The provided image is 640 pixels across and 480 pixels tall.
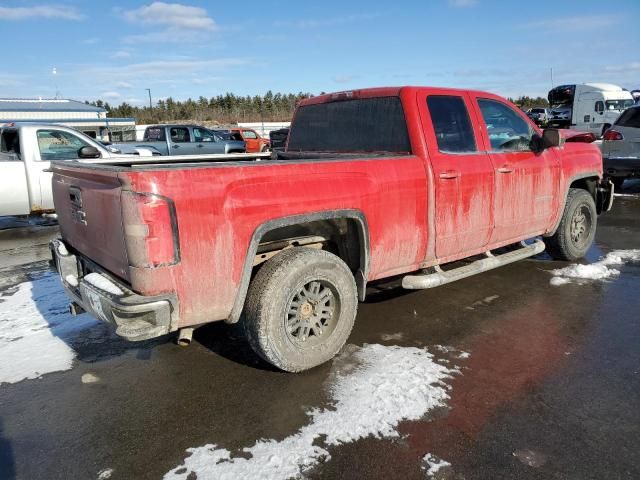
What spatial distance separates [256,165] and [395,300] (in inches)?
96.4

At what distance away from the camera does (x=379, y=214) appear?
3580 millimetres

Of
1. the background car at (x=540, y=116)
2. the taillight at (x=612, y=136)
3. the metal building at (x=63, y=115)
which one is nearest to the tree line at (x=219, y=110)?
the metal building at (x=63, y=115)

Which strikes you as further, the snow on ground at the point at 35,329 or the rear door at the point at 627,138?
the rear door at the point at 627,138

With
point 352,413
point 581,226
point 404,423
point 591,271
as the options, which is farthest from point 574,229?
point 352,413

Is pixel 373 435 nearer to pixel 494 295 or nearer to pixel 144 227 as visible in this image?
pixel 144 227

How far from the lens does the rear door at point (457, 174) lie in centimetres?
400

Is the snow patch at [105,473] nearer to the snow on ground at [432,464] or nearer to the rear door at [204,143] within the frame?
the snow on ground at [432,464]

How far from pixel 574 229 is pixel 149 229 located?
5.05 m

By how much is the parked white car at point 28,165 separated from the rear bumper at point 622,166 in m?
9.76

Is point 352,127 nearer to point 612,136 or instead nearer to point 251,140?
point 612,136

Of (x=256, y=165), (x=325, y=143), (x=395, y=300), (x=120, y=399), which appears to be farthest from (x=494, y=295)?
(x=120, y=399)

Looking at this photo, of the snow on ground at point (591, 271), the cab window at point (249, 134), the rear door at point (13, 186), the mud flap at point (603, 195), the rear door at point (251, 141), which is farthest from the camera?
the cab window at point (249, 134)

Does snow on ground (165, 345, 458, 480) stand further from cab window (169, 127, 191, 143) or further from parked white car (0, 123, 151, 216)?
cab window (169, 127, 191, 143)

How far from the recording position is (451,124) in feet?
14.1
